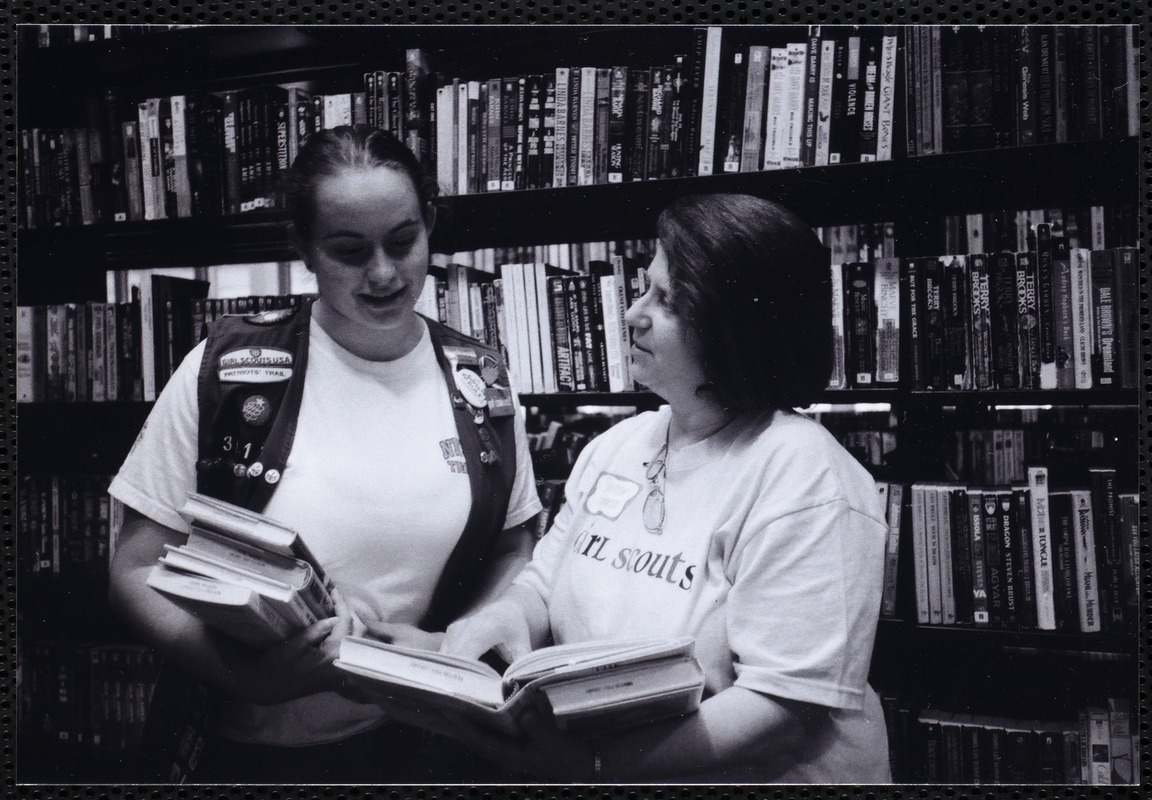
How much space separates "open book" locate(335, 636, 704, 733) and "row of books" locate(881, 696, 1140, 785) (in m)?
0.59

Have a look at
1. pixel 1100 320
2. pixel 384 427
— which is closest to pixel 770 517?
pixel 384 427

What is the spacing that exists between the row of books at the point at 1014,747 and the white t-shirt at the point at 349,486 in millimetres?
848

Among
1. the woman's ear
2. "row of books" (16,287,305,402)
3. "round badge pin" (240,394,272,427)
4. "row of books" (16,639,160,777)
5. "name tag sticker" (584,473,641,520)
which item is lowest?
"row of books" (16,639,160,777)

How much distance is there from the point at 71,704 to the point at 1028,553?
64.9 inches

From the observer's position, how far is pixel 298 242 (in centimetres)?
136

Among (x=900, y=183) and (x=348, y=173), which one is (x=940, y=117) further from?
(x=348, y=173)

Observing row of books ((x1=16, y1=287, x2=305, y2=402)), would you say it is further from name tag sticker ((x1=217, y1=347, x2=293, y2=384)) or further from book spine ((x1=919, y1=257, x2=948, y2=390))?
book spine ((x1=919, y1=257, x2=948, y2=390))

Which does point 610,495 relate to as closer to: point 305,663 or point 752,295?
point 752,295

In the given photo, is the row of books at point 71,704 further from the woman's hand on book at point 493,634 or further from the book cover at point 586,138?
the book cover at point 586,138

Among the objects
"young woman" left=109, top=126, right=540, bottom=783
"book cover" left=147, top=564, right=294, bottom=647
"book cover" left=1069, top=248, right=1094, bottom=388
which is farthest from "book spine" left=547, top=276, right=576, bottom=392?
"book cover" left=1069, top=248, right=1094, bottom=388

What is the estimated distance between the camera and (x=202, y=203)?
5.42 ft

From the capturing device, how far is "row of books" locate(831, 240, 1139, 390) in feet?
4.44

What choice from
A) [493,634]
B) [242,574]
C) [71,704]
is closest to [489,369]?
[493,634]

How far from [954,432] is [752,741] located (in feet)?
2.64
